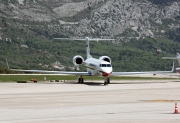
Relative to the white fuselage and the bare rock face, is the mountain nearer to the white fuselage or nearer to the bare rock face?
the bare rock face

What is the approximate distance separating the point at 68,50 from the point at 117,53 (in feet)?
42.7

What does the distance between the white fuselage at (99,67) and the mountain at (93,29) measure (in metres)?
66.6

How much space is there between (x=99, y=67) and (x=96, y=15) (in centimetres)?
12209

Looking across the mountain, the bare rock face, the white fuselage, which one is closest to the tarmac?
the white fuselage

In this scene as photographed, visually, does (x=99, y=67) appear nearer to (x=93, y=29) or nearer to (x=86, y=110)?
(x=86, y=110)

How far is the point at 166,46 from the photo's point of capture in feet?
563

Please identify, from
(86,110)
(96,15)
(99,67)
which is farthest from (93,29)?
(86,110)

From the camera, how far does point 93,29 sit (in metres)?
179

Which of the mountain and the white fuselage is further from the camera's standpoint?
the mountain

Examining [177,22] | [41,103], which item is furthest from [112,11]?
[41,103]

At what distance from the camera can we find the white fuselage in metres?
60.6

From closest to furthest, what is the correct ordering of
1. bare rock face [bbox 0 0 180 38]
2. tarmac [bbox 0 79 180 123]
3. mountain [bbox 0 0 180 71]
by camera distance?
tarmac [bbox 0 79 180 123] < mountain [bbox 0 0 180 71] < bare rock face [bbox 0 0 180 38]

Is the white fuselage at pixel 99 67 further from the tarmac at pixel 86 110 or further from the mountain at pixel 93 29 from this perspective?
the mountain at pixel 93 29

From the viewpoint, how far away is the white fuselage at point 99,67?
2386 inches
